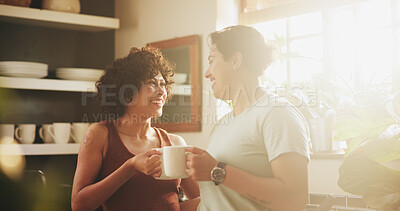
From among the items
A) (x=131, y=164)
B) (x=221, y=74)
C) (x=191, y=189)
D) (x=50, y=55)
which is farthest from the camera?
(x=50, y=55)

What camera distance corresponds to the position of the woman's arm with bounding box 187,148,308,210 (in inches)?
36.7

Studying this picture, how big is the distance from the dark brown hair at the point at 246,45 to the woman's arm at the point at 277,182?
0.31m

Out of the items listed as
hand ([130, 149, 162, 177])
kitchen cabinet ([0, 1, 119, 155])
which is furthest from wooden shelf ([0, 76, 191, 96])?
hand ([130, 149, 162, 177])

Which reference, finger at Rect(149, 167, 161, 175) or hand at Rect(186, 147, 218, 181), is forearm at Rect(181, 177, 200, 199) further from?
hand at Rect(186, 147, 218, 181)

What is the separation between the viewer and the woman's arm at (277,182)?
93cm

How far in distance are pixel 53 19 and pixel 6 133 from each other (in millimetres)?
766

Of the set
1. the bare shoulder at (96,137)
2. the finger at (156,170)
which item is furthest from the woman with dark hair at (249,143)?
the bare shoulder at (96,137)

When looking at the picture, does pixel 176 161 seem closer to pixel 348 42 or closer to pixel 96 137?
pixel 96 137

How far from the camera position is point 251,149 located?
104 centimetres

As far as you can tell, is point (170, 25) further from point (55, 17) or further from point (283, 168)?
point (283, 168)

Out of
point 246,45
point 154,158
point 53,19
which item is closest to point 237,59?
point 246,45

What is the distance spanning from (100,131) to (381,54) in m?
1.43

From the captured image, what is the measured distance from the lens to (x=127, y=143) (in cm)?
158

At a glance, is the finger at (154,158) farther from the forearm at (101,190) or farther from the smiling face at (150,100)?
the smiling face at (150,100)
